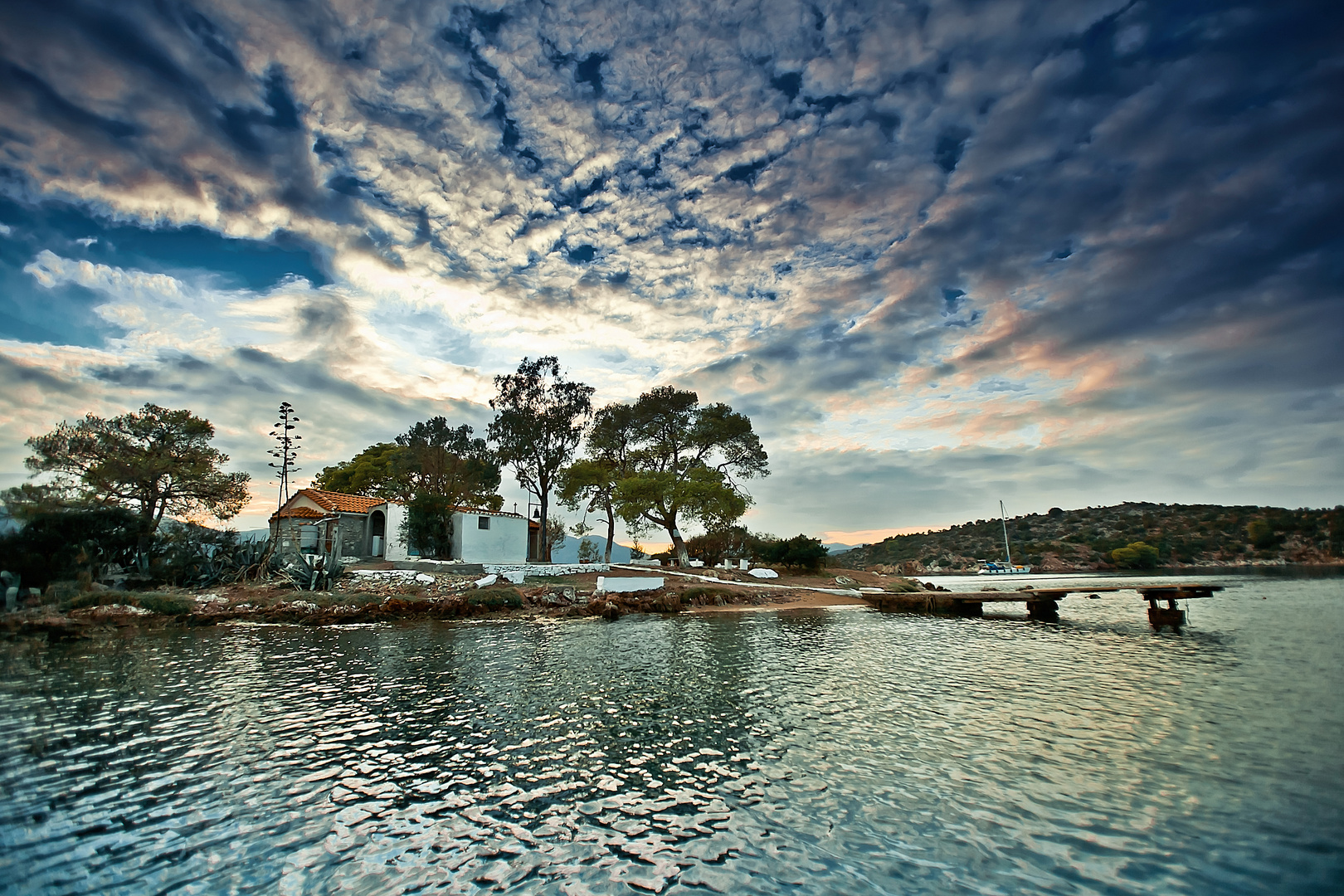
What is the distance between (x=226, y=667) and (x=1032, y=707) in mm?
18178

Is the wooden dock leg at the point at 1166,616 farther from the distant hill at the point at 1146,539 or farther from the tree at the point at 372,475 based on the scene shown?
the tree at the point at 372,475

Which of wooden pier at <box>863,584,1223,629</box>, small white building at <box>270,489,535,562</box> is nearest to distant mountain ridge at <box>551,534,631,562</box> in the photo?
small white building at <box>270,489,535,562</box>

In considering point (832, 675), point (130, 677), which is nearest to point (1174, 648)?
point (832, 675)

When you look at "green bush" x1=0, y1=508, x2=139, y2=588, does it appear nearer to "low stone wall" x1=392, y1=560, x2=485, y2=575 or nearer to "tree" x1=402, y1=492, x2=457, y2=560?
"low stone wall" x1=392, y1=560, x2=485, y2=575

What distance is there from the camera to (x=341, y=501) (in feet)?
148

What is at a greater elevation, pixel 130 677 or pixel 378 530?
pixel 378 530

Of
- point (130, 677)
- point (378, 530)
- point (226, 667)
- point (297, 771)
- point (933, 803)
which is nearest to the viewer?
point (933, 803)

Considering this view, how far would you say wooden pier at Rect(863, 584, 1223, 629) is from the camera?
73.7 feet

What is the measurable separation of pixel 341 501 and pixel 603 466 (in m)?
21.1

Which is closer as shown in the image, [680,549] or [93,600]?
[93,600]

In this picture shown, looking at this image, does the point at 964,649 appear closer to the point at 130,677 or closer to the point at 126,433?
the point at 130,677

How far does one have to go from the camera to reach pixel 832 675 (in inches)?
521

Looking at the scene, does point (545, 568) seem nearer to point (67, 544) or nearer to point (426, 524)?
point (426, 524)

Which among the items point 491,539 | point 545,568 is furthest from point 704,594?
point 491,539
